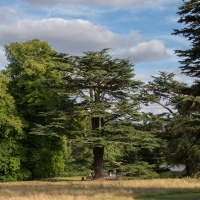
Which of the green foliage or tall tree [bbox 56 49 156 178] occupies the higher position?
tall tree [bbox 56 49 156 178]

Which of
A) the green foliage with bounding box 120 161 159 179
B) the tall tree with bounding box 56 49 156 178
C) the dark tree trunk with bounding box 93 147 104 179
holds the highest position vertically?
the tall tree with bounding box 56 49 156 178

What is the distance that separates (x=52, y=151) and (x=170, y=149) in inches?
547

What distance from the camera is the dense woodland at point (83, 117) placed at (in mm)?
37000

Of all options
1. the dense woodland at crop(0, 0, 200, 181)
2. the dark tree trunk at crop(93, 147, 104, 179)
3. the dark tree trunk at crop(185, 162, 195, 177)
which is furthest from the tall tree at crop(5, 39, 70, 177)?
the dark tree trunk at crop(185, 162, 195, 177)

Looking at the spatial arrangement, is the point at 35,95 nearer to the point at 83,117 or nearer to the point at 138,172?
the point at 83,117

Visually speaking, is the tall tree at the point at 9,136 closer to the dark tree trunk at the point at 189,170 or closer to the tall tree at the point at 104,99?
the tall tree at the point at 104,99

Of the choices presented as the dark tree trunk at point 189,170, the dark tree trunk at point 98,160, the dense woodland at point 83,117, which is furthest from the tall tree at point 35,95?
the dark tree trunk at point 189,170

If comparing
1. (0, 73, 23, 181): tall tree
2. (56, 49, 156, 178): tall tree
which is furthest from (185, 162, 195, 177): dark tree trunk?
(0, 73, 23, 181): tall tree

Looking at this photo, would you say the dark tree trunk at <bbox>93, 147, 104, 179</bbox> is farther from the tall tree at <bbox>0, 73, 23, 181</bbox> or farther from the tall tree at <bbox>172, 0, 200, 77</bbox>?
the tall tree at <bbox>172, 0, 200, 77</bbox>

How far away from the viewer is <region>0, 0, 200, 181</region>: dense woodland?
3700 centimetres

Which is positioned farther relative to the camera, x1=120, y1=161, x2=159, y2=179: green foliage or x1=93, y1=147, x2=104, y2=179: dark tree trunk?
x1=120, y1=161, x2=159, y2=179: green foliage

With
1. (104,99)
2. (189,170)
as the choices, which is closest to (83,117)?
(104,99)

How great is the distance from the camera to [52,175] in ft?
160

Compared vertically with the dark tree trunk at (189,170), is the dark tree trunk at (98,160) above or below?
above
